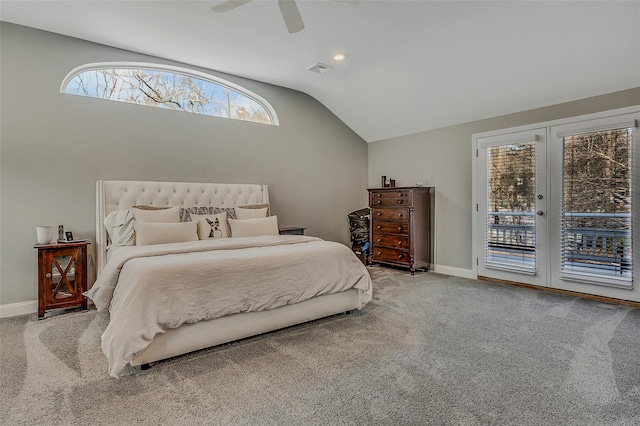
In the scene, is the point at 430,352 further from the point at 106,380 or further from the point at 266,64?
the point at 266,64

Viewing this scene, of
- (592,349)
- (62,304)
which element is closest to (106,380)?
(62,304)

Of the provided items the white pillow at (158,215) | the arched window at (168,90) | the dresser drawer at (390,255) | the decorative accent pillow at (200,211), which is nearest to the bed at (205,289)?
the white pillow at (158,215)

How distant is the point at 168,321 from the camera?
2107 mm

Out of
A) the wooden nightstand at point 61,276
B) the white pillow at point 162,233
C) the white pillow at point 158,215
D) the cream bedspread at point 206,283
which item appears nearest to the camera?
the cream bedspread at point 206,283

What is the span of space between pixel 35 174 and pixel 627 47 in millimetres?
5786

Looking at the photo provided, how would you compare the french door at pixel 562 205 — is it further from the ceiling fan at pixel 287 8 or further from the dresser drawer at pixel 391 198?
the ceiling fan at pixel 287 8

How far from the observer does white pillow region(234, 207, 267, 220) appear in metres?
4.12

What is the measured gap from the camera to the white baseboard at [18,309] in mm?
3194

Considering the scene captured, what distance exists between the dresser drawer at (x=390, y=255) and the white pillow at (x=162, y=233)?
9.68ft

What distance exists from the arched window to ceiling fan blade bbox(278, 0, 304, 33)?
2.25 metres

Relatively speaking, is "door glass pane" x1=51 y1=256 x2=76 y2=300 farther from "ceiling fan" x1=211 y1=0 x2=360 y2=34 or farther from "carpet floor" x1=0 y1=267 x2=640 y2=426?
"ceiling fan" x1=211 y1=0 x2=360 y2=34

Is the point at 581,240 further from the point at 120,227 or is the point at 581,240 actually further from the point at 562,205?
the point at 120,227

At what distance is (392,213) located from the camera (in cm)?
507

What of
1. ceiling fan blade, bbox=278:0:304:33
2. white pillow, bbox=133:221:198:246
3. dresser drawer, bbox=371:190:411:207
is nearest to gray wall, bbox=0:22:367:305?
white pillow, bbox=133:221:198:246
